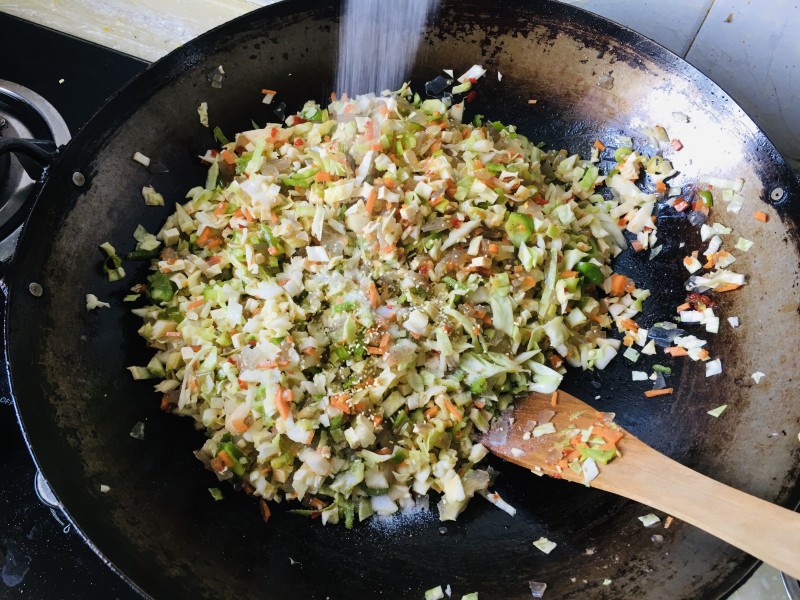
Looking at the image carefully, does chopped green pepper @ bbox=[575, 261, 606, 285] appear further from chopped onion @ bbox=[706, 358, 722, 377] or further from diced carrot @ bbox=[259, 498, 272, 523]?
diced carrot @ bbox=[259, 498, 272, 523]

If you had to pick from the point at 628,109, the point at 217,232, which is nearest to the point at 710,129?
the point at 628,109

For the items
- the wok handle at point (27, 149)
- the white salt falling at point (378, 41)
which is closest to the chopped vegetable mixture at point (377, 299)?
the white salt falling at point (378, 41)

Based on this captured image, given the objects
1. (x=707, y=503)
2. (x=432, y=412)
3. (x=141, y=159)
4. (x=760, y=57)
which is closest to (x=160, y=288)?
(x=141, y=159)

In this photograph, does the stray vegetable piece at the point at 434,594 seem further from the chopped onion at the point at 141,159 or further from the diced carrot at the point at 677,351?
the chopped onion at the point at 141,159

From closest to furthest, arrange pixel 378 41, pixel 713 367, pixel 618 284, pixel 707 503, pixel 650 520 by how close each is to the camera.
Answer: pixel 707 503, pixel 650 520, pixel 713 367, pixel 618 284, pixel 378 41

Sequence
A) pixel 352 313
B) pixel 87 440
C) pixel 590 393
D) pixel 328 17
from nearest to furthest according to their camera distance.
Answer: pixel 87 440
pixel 352 313
pixel 590 393
pixel 328 17

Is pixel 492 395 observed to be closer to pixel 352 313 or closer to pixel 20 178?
pixel 352 313

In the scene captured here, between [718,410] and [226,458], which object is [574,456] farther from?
[226,458]
